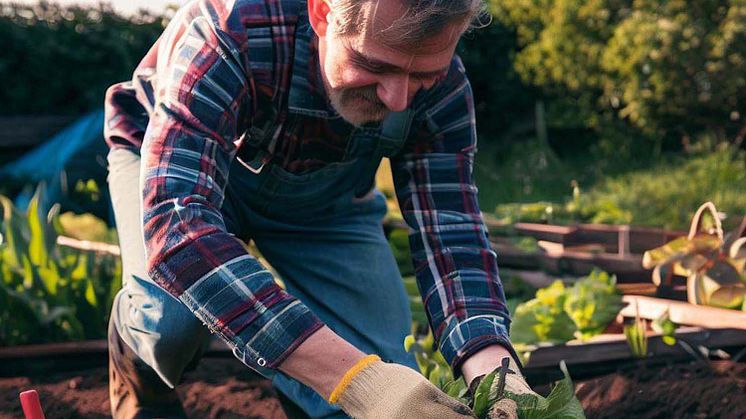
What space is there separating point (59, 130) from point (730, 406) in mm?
5576

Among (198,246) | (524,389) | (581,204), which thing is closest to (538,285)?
(581,204)

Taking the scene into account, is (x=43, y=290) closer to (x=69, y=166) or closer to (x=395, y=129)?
(x=395, y=129)

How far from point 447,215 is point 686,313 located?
1149 millimetres

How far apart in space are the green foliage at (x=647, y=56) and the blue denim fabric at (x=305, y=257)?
4159 mm

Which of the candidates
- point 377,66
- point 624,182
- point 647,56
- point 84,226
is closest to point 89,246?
point 84,226

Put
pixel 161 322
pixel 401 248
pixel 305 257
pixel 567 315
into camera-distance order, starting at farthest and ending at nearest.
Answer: pixel 401 248 < pixel 567 315 < pixel 305 257 < pixel 161 322

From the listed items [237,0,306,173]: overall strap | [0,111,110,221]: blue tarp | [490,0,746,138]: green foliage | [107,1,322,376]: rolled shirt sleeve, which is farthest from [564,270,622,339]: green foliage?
[490,0,746,138]: green foliage

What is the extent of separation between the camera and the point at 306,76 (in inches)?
84.8

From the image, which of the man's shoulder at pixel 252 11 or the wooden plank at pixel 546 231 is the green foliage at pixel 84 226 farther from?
the man's shoulder at pixel 252 11

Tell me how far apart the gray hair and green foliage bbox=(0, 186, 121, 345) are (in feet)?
6.04

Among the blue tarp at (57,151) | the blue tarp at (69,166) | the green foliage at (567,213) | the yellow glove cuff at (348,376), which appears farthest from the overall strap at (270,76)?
the blue tarp at (57,151)

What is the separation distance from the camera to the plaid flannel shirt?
1.81 meters

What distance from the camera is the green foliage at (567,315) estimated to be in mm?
3131

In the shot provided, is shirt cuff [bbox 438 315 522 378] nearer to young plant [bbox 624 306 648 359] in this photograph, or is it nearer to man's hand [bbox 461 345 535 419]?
man's hand [bbox 461 345 535 419]
